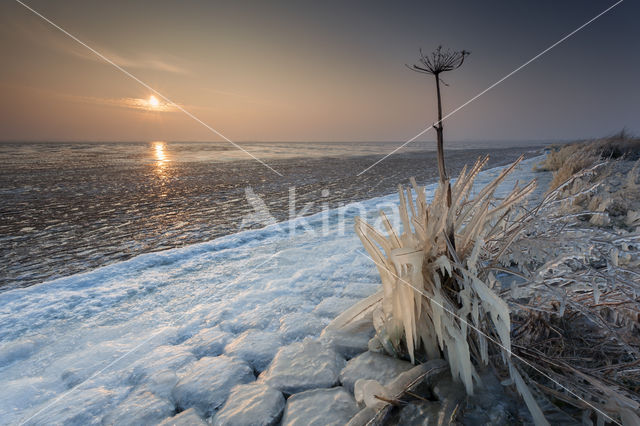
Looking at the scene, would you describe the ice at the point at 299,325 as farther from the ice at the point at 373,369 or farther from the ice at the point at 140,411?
the ice at the point at 140,411

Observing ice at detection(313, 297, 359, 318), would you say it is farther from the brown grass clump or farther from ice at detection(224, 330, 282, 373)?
the brown grass clump

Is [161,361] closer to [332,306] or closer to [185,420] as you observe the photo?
[185,420]

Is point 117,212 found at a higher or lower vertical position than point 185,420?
higher

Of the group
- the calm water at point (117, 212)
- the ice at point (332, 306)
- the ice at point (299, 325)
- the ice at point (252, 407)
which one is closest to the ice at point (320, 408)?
the ice at point (252, 407)

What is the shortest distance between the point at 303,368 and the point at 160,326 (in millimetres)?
1497

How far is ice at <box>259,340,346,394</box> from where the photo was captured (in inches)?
68.1

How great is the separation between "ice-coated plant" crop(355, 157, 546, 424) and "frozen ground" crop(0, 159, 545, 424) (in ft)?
3.33

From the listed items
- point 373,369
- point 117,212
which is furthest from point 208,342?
point 117,212

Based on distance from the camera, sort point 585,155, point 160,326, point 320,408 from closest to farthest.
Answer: point 320,408 → point 160,326 → point 585,155

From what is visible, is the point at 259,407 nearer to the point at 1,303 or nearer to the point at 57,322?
the point at 57,322

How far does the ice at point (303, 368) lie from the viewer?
1.73 metres

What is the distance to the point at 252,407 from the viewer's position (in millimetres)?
1563

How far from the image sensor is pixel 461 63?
3.67 ft

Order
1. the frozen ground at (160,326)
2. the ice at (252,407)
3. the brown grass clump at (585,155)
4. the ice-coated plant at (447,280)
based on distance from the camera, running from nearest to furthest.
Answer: the ice-coated plant at (447,280), the ice at (252,407), the frozen ground at (160,326), the brown grass clump at (585,155)
